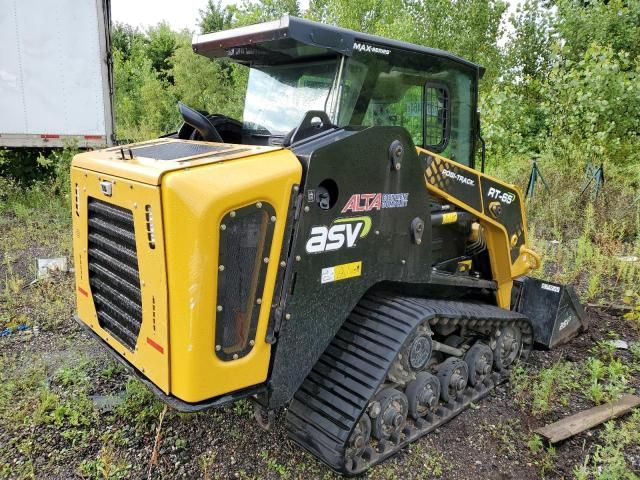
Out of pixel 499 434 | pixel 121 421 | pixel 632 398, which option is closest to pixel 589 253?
pixel 632 398

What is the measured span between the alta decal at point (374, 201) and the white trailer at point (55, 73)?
7278 mm

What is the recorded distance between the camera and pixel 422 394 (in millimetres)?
3137

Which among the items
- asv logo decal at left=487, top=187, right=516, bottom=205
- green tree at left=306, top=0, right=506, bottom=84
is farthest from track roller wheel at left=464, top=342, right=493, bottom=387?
green tree at left=306, top=0, right=506, bottom=84

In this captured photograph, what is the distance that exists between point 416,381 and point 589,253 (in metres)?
4.26

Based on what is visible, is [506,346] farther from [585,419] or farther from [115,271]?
[115,271]

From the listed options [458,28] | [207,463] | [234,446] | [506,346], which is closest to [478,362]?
[506,346]

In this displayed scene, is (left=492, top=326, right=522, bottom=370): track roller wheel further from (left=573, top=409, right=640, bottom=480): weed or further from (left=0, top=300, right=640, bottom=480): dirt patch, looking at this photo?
(left=573, top=409, right=640, bottom=480): weed

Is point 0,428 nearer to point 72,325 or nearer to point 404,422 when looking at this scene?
point 72,325

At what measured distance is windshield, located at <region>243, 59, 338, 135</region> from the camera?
3006 millimetres

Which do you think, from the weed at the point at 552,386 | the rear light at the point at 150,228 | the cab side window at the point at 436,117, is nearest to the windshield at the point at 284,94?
the cab side window at the point at 436,117

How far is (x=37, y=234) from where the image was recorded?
706cm

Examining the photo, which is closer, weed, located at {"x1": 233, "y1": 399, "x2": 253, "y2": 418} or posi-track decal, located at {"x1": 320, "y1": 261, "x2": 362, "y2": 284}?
posi-track decal, located at {"x1": 320, "y1": 261, "x2": 362, "y2": 284}

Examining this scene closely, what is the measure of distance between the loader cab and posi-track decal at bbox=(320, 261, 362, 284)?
28.9 inches

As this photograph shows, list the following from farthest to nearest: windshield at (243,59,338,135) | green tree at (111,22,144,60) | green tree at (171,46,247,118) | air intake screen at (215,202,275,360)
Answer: green tree at (111,22,144,60), green tree at (171,46,247,118), windshield at (243,59,338,135), air intake screen at (215,202,275,360)
